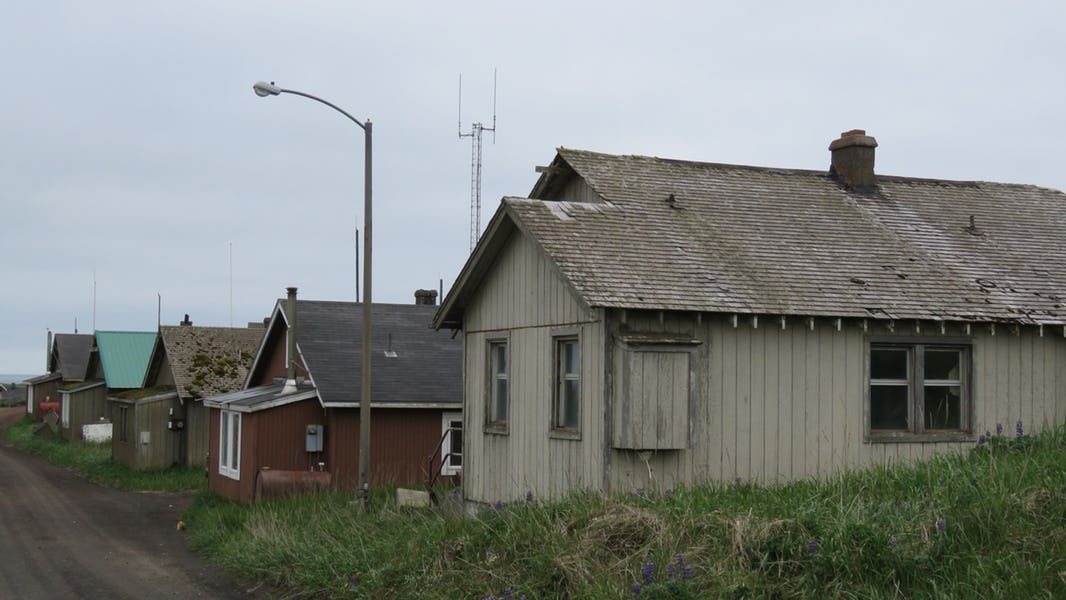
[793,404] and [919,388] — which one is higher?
[919,388]

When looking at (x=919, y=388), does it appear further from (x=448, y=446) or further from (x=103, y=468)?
(x=103, y=468)

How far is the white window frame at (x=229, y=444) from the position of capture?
2627 centimetres

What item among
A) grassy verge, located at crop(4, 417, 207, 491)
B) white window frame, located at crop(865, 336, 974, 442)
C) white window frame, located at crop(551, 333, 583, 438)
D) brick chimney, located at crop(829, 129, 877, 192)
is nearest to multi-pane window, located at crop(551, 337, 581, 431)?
white window frame, located at crop(551, 333, 583, 438)

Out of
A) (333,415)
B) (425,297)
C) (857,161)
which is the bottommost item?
(333,415)

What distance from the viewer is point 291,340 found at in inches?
1091

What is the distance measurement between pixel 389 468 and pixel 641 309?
13.6m

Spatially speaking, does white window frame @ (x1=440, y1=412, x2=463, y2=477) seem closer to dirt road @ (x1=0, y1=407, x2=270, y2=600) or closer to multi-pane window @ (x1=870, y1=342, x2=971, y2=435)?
dirt road @ (x1=0, y1=407, x2=270, y2=600)

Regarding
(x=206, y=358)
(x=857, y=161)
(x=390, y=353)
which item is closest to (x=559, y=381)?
(x=857, y=161)

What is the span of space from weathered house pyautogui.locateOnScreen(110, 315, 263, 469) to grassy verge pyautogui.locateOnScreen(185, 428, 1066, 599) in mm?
23675

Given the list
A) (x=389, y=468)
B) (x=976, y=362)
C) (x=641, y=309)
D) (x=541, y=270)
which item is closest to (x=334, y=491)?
Result: (x=389, y=468)

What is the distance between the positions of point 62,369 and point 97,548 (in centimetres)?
4600

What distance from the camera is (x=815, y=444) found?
14859 millimetres

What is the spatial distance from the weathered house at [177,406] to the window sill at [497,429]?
66.5ft

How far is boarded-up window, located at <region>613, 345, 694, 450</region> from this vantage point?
1372cm
